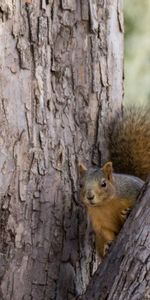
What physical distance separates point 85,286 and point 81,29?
93 cm

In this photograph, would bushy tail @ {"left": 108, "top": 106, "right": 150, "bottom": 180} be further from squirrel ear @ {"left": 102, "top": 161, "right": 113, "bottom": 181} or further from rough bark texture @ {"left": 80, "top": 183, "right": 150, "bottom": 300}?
rough bark texture @ {"left": 80, "top": 183, "right": 150, "bottom": 300}

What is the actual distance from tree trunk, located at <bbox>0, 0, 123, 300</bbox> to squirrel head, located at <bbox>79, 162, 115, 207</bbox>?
0.12 metres

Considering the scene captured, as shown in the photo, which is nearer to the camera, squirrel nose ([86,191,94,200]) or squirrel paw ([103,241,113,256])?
squirrel nose ([86,191,94,200])

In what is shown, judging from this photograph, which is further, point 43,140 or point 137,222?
point 43,140

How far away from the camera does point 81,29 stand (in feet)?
12.5

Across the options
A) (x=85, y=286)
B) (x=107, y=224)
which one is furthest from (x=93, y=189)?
(x=85, y=286)

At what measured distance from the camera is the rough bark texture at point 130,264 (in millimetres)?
3414

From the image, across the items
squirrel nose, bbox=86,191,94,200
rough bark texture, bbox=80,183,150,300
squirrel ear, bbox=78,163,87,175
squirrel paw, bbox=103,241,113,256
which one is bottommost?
squirrel paw, bbox=103,241,113,256

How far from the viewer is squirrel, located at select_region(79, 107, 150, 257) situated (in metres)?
3.74

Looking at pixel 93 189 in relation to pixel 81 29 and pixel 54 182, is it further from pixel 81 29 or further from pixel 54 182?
pixel 81 29

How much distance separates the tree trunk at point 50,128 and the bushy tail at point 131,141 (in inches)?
1.9

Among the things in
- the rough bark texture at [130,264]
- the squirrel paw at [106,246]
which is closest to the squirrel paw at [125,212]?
the squirrel paw at [106,246]

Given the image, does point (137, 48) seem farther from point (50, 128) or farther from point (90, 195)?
point (90, 195)

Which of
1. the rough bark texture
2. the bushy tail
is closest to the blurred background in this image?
the bushy tail
